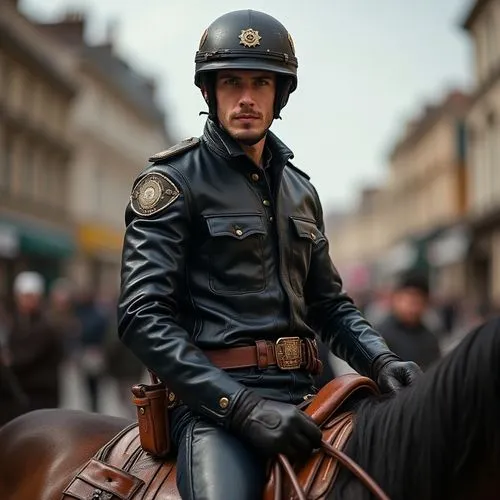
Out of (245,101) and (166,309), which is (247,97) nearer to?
(245,101)

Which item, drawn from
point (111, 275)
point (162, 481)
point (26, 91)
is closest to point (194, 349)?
point (162, 481)

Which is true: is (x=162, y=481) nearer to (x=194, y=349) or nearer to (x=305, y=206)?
(x=194, y=349)

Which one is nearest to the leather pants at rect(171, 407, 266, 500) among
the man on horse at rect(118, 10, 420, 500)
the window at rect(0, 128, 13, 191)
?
the man on horse at rect(118, 10, 420, 500)

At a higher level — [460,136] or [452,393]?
[460,136]

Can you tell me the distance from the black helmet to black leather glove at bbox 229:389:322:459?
39.4 inches

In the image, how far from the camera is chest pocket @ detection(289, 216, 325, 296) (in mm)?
3131

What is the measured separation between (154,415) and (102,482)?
340 millimetres

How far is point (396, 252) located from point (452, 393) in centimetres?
7691

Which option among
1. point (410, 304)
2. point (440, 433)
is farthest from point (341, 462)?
point (410, 304)

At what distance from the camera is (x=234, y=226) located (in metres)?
2.97

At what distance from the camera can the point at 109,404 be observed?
559 inches

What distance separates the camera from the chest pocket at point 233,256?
2963 millimetres

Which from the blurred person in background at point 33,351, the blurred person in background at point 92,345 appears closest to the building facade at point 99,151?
the blurred person in background at point 92,345

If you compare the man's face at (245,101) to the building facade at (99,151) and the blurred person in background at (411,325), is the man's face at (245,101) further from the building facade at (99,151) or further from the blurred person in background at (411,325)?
the building facade at (99,151)
